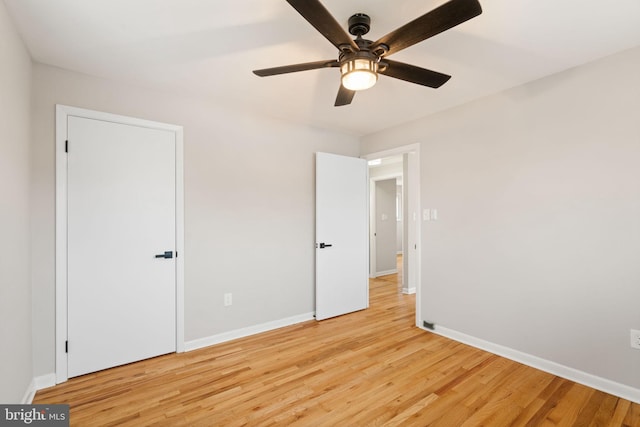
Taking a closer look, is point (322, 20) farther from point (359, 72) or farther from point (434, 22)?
point (434, 22)

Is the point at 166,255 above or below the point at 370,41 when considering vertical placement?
below

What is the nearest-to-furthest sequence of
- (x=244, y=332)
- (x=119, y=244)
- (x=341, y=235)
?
(x=119, y=244) → (x=244, y=332) → (x=341, y=235)

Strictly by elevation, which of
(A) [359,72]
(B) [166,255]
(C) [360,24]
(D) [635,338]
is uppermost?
(C) [360,24]

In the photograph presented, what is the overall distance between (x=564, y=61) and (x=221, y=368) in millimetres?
3617

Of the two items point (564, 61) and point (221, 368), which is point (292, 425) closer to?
point (221, 368)

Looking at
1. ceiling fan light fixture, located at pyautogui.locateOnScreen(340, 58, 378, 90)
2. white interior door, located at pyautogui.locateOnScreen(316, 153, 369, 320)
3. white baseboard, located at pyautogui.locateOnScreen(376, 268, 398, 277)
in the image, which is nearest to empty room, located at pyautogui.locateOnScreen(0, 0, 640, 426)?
ceiling fan light fixture, located at pyautogui.locateOnScreen(340, 58, 378, 90)

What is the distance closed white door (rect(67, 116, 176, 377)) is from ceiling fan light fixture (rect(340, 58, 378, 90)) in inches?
73.9

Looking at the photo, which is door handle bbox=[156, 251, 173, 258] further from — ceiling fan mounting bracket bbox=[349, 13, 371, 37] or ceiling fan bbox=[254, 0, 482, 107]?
ceiling fan mounting bracket bbox=[349, 13, 371, 37]

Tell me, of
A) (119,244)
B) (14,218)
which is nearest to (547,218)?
(119,244)

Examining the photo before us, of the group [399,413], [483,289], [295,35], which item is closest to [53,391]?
[399,413]

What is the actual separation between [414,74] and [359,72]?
43 cm

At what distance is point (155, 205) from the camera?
2.65 metres

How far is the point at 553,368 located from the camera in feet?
7.80

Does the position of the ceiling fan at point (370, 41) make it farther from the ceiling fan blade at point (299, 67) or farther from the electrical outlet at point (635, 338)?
the electrical outlet at point (635, 338)
